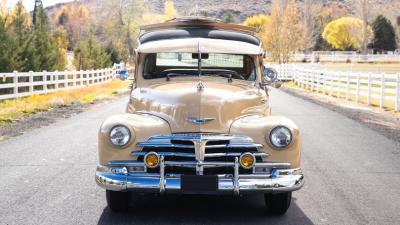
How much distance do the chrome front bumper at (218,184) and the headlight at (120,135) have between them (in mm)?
209

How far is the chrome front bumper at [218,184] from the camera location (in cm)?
547

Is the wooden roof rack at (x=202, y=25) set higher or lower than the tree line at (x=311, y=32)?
lower

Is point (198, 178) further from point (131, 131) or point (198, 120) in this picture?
point (131, 131)

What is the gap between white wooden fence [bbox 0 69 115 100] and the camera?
22.9 m

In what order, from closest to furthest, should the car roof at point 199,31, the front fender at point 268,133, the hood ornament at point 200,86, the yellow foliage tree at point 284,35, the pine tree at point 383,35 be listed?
the front fender at point 268,133, the hood ornament at point 200,86, the car roof at point 199,31, the yellow foliage tree at point 284,35, the pine tree at point 383,35

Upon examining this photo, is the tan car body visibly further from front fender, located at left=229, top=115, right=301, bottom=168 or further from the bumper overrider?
the bumper overrider

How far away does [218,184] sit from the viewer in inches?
215

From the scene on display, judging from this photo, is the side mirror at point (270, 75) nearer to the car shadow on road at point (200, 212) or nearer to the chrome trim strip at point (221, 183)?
the car shadow on road at point (200, 212)

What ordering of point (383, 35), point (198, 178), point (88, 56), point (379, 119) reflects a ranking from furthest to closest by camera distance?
point (383, 35)
point (88, 56)
point (379, 119)
point (198, 178)

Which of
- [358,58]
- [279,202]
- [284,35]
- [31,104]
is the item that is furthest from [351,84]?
[358,58]

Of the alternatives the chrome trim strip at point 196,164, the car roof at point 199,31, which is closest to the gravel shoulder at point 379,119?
the car roof at point 199,31

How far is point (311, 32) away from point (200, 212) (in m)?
88.6

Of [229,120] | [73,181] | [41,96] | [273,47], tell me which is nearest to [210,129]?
[229,120]

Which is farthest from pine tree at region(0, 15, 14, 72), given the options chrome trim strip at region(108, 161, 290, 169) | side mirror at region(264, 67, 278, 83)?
chrome trim strip at region(108, 161, 290, 169)
